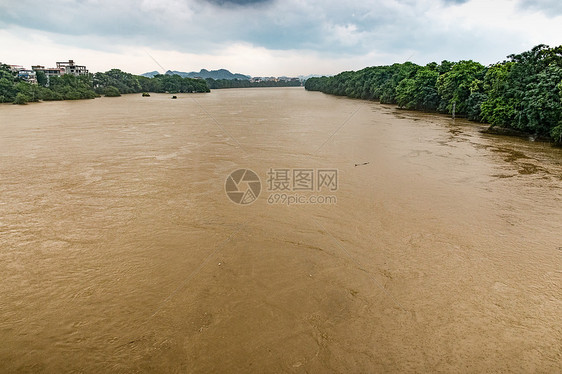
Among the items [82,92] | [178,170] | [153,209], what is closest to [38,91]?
[82,92]

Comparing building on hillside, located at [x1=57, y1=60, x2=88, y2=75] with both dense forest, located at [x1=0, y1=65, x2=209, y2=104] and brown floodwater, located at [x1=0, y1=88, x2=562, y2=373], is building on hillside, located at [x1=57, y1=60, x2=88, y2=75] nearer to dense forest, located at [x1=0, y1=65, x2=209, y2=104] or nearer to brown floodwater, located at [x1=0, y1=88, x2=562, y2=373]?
dense forest, located at [x1=0, y1=65, x2=209, y2=104]

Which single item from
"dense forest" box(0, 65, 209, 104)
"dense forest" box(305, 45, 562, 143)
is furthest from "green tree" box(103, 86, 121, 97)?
"dense forest" box(305, 45, 562, 143)

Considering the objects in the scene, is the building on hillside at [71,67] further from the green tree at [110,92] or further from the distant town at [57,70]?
the green tree at [110,92]

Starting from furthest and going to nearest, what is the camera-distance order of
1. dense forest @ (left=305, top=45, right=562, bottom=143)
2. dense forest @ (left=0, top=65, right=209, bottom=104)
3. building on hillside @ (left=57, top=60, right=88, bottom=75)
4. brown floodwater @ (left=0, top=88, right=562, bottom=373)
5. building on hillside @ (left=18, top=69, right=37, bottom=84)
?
building on hillside @ (left=57, top=60, right=88, bottom=75)
building on hillside @ (left=18, top=69, right=37, bottom=84)
dense forest @ (left=0, top=65, right=209, bottom=104)
dense forest @ (left=305, top=45, right=562, bottom=143)
brown floodwater @ (left=0, top=88, right=562, bottom=373)

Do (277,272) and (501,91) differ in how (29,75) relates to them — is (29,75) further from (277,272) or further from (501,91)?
(277,272)

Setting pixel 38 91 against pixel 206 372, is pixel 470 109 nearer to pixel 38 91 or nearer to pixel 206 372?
pixel 206 372

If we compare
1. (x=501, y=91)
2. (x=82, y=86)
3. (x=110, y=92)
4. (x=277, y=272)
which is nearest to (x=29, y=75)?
(x=110, y=92)

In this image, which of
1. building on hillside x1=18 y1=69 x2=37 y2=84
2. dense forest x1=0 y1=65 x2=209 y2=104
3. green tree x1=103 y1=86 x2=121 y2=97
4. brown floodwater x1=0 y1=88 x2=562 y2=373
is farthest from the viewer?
green tree x1=103 y1=86 x2=121 y2=97
